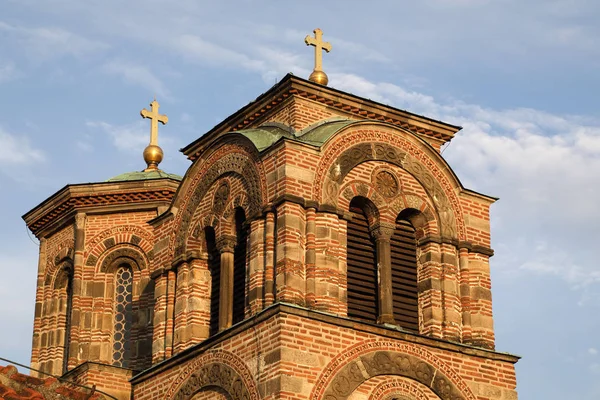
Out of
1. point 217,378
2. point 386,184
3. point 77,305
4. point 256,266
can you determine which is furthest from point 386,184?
point 77,305

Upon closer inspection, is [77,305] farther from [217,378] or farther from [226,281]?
[217,378]

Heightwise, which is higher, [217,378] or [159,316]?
[159,316]

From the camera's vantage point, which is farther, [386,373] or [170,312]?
[170,312]

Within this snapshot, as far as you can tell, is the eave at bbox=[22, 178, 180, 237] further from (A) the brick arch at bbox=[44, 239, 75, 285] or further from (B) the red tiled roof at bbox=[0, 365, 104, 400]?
(B) the red tiled roof at bbox=[0, 365, 104, 400]

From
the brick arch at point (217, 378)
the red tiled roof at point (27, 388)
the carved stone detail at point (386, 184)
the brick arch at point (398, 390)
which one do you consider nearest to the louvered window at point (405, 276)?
the carved stone detail at point (386, 184)

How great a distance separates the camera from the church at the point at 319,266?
2480 centimetres

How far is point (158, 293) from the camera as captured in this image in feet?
92.7

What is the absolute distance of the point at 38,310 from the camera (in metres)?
33.1

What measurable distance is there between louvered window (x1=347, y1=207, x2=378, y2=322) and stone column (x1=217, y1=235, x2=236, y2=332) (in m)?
2.25

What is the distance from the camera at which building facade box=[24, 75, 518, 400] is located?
24.8m

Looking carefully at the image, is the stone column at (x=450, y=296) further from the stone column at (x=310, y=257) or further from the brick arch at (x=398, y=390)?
the stone column at (x=310, y=257)

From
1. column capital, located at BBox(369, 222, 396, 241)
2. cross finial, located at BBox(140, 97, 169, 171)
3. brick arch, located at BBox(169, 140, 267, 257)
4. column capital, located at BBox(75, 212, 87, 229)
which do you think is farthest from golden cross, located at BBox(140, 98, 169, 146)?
column capital, located at BBox(369, 222, 396, 241)

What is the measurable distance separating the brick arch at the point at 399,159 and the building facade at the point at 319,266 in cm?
3

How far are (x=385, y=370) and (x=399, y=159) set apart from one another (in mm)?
4580
